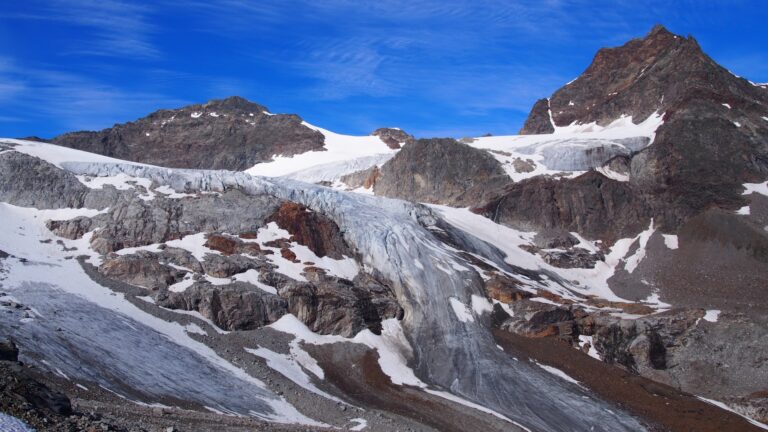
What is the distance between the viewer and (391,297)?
197 ft

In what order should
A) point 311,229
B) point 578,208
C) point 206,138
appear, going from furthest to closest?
point 206,138
point 578,208
point 311,229

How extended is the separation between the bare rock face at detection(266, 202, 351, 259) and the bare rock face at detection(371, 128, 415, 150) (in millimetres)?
90384

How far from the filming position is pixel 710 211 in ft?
278

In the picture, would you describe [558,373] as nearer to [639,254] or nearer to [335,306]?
[335,306]

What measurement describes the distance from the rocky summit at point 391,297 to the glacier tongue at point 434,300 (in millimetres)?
203

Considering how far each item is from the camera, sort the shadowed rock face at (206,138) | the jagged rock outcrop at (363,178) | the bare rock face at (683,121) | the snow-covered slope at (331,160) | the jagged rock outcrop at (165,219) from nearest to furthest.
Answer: the jagged rock outcrop at (165,219), the bare rock face at (683,121), the jagged rock outcrop at (363,178), the snow-covered slope at (331,160), the shadowed rock face at (206,138)

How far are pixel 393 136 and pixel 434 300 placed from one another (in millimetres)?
110471

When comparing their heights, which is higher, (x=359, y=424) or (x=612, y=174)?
(x=612, y=174)

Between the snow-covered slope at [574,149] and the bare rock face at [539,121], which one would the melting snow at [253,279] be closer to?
the snow-covered slope at [574,149]

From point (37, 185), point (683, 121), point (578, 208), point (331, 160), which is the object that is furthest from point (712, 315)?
point (331, 160)

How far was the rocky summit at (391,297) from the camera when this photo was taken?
1569 inches

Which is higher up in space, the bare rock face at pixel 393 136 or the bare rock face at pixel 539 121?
the bare rock face at pixel 539 121

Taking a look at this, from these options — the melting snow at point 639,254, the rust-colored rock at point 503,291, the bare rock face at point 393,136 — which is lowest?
the rust-colored rock at point 503,291

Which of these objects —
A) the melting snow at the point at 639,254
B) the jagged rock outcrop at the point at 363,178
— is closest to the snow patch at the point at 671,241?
the melting snow at the point at 639,254
